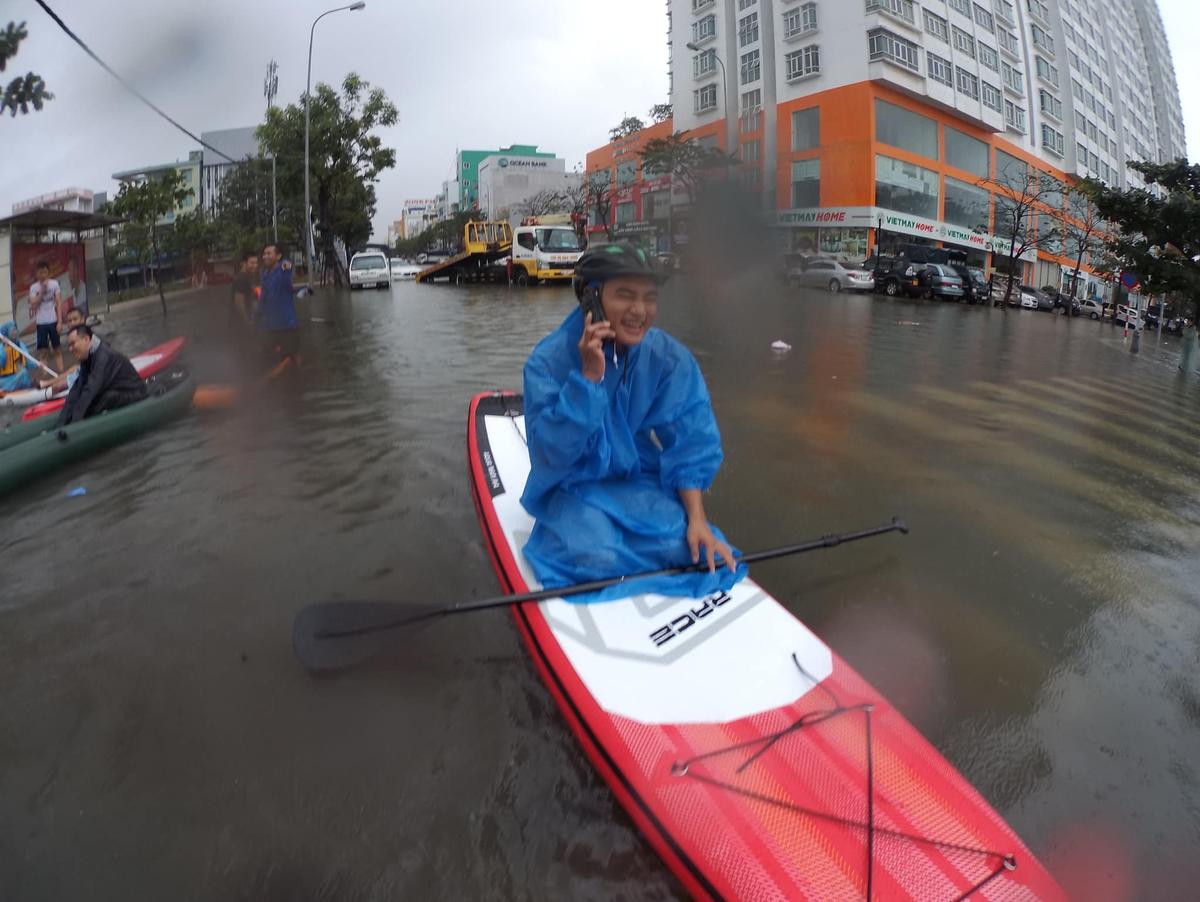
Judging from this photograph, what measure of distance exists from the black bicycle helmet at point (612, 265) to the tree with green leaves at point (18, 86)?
2.62 metres

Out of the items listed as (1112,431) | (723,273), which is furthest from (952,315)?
(723,273)

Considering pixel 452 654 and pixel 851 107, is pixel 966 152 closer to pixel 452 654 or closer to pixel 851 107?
pixel 851 107

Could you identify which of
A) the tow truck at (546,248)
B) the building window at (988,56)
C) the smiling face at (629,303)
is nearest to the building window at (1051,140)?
the building window at (988,56)

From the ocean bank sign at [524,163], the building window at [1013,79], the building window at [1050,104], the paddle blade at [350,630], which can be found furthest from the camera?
the building window at [1050,104]

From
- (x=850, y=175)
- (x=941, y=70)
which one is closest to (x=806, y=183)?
(x=850, y=175)

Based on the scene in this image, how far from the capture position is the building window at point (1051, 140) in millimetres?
38719

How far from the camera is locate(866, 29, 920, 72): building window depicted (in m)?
8.12

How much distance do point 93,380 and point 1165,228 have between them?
13.4 m

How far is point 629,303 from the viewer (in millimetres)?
2092

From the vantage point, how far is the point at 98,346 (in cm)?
464

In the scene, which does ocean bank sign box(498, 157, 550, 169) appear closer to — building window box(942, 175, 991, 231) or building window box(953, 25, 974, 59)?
building window box(942, 175, 991, 231)

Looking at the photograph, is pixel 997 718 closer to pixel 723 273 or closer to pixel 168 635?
pixel 168 635

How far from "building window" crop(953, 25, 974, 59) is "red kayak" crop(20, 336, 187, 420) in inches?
599

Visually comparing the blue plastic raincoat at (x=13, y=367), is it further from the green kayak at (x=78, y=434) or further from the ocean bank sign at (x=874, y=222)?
the ocean bank sign at (x=874, y=222)
